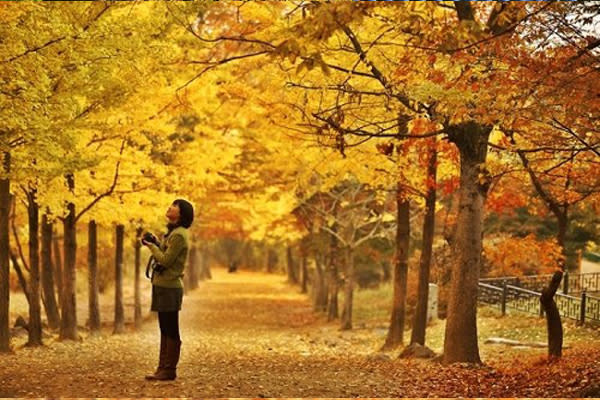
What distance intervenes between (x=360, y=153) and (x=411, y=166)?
1046 mm

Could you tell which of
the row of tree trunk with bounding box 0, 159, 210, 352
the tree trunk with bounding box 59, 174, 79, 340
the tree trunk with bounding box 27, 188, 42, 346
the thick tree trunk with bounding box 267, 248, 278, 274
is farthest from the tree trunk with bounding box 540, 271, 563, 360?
the thick tree trunk with bounding box 267, 248, 278, 274

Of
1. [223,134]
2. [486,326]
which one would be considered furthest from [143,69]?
[486,326]

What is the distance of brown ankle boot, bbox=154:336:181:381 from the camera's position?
8477 mm

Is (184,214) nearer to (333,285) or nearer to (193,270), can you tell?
(333,285)

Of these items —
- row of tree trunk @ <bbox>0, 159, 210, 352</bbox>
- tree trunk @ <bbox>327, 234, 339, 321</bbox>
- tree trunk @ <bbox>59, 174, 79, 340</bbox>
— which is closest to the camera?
row of tree trunk @ <bbox>0, 159, 210, 352</bbox>

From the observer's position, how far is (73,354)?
14.0 m

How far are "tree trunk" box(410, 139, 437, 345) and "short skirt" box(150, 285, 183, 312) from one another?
23.7 feet

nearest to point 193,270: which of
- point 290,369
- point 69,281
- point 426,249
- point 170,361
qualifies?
point 69,281

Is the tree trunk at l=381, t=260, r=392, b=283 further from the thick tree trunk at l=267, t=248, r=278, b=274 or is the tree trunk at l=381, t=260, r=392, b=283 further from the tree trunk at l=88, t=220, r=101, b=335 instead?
the thick tree trunk at l=267, t=248, r=278, b=274

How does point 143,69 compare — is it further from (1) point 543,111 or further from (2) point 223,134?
(2) point 223,134

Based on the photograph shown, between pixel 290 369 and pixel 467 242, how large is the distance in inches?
137

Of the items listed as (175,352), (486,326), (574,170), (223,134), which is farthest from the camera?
(223,134)

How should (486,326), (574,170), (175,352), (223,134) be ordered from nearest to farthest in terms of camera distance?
(175,352), (574,170), (486,326), (223,134)

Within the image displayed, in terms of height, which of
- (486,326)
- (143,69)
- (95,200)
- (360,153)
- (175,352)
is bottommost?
(486,326)
